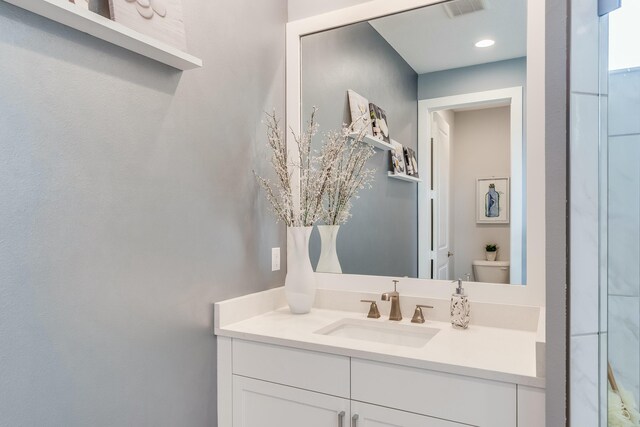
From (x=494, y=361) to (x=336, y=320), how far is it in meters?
0.66

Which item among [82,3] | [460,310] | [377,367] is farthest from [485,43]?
[82,3]

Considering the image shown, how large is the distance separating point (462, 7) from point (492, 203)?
78 cm

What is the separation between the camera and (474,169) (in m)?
1.70

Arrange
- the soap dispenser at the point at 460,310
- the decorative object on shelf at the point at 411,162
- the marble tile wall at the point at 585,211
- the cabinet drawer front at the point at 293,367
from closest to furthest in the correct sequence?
1. the marble tile wall at the point at 585,211
2. the cabinet drawer front at the point at 293,367
3. the soap dispenser at the point at 460,310
4. the decorative object on shelf at the point at 411,162

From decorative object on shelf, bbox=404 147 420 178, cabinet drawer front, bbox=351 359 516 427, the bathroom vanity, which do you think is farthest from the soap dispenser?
decorative object on shelf, bbox=404 147 420 178

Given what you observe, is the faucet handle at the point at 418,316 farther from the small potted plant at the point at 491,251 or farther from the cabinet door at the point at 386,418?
the cabinet door at the point at 386,418

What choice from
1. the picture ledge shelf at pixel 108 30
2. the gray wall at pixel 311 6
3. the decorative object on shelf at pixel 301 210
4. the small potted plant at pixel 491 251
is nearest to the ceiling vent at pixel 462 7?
→ the gray wall at pixel 311 6

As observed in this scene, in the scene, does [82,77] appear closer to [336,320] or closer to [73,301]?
[73,301]

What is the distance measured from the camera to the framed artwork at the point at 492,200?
1.62m

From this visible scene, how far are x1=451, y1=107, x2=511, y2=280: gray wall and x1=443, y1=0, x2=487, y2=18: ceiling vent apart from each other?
39cm

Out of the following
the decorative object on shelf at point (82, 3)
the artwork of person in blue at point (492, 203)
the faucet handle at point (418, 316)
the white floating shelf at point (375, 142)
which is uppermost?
the decorative object on shelf at point (82, 3)

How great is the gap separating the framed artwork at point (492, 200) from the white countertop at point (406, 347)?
0.41m

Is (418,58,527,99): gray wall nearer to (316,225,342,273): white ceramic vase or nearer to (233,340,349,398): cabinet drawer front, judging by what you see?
(316,225,342,273): white ceramic vase

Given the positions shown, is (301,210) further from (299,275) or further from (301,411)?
(301,411)
